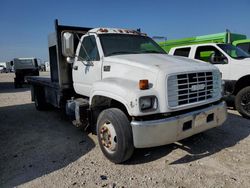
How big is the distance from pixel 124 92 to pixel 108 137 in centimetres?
92

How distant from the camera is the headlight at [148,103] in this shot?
3.36 meters

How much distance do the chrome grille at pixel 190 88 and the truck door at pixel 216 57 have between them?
3302 mm

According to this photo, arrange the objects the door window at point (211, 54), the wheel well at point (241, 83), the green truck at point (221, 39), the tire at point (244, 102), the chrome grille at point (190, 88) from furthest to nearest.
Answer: the green truck at point (221, 39) → the door window at point (211, 54) → the wheel well at point (241, 83) → the tire at point (244, 102) → the chrome grille at point (190, 88)

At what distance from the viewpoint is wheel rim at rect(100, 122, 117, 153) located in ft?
12.5

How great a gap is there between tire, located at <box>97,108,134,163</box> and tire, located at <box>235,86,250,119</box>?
4.21 metres

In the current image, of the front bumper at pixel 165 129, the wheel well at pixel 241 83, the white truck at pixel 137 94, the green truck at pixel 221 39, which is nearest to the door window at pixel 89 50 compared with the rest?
the white truck at pixel 137 94

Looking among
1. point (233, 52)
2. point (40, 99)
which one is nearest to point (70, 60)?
point (40, 99)

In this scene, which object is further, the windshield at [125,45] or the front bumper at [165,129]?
the windshield at [125,45]

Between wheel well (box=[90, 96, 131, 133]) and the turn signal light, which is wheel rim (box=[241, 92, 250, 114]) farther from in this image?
the turn signal light

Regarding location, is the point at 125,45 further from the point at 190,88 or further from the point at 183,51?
the point at 183,51

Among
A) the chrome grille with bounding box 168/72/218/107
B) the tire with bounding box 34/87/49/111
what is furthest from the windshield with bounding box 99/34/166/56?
the tire with bounding box 34/87/49/111

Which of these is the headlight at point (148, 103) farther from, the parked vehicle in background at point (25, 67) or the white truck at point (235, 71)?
the parked vehicle in background at point (25, 67)

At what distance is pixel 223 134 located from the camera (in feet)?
17.0

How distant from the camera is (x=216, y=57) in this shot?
24.3 feet
